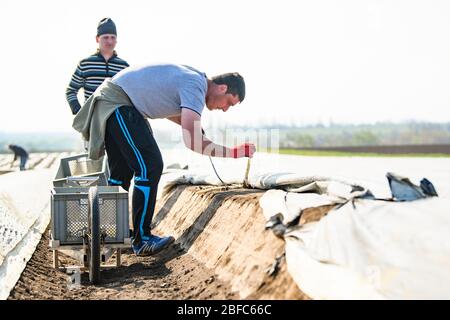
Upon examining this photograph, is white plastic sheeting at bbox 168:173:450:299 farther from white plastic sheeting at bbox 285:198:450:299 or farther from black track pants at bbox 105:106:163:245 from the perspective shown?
black track pants at bbox 105:106:163:245

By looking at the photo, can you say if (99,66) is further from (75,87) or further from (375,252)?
(375,252)

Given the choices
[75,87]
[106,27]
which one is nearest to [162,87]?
[106,27]

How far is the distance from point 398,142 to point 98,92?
58116 millimetres

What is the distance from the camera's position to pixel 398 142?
2464 inches

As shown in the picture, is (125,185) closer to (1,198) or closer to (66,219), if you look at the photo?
(66,219)

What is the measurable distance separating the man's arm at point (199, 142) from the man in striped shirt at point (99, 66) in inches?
97.4

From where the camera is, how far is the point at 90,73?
323 inches

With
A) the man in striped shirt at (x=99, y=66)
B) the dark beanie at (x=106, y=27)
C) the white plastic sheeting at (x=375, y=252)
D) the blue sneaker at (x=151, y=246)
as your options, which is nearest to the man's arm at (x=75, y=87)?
the man in striped shirt at (x=99, y=66)

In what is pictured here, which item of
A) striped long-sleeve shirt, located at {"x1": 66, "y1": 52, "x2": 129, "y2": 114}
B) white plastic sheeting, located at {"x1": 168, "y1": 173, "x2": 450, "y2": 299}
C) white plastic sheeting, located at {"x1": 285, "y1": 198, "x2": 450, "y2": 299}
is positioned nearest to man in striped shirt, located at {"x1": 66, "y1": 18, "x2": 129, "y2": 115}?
striped long-sleeve shirt, located at {"x1": 66, "y1": 52, "x2": 129, "y2": 114}

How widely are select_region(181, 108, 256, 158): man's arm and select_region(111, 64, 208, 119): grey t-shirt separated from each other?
4.2 inches

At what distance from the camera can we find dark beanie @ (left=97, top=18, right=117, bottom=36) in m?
8.06

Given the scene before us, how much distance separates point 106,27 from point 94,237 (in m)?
Result: 3.19

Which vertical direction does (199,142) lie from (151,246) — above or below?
above
